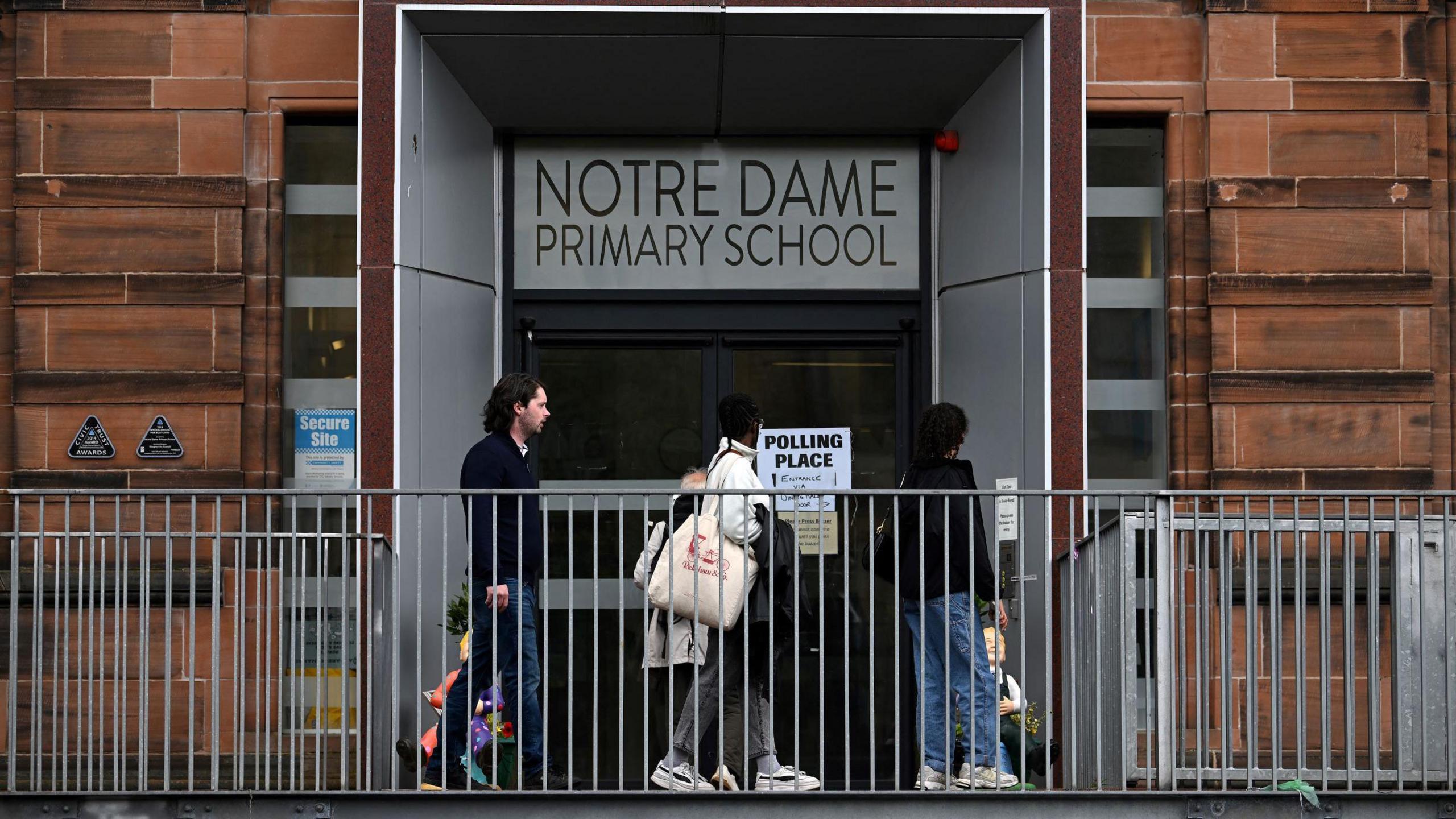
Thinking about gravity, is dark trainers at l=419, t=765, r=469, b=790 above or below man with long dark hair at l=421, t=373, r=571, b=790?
below

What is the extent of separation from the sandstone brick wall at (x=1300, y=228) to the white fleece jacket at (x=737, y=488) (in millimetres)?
3270

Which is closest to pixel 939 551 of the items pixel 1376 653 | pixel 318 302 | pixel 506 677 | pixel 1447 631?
pixel 1376 653

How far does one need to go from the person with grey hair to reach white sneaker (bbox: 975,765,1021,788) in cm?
121

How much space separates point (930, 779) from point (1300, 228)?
441cm

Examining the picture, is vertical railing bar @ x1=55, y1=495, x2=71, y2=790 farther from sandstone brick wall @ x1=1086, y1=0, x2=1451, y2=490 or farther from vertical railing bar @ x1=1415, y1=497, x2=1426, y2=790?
sandstone brick wall @ x1=1086, y1=0, x2=1451, y2=490

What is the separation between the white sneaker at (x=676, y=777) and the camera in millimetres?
7367

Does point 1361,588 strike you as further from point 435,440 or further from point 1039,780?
point 435,440

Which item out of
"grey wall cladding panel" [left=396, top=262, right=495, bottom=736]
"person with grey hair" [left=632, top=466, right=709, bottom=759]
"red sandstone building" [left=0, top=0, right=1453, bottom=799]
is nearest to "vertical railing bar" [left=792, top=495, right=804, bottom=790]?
"person with grey hair" [left=632, top=466, right=709, bottom=759]

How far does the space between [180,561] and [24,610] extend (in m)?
0.85

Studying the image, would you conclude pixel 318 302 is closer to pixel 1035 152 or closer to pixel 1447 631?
pixel 1035 152

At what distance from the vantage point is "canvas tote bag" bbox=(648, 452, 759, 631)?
7.37 metres

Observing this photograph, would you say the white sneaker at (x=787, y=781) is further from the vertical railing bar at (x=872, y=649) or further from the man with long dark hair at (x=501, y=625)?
the man with long dark hair at (x=501, y=625)

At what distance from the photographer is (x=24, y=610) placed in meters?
9.73

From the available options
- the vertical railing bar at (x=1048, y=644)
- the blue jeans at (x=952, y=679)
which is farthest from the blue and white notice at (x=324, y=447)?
the vertical railing bar at (x=1048, y=644)
